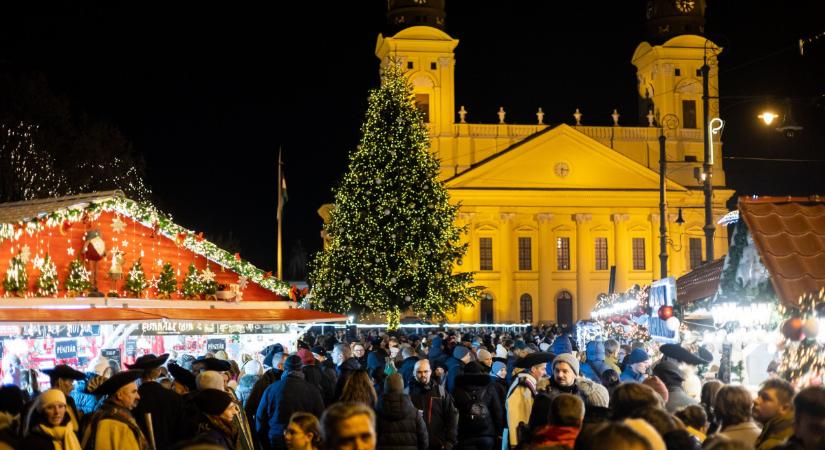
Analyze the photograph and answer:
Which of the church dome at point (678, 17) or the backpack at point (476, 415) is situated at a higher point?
the church dome at point (678, 17)

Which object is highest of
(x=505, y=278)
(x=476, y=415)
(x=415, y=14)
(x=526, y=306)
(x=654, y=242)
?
(x=415, y=14)

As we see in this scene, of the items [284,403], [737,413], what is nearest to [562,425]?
[737,413]

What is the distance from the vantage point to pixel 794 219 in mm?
9477

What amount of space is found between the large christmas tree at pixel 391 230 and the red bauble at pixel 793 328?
37.4 metres

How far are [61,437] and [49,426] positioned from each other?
0.35ft

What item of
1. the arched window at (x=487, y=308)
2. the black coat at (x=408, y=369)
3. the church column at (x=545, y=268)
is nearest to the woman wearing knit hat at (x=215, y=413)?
the black coat at (x=408, y=369)

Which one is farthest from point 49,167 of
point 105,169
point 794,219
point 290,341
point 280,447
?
point 794,219

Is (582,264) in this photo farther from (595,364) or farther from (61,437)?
(61,437)

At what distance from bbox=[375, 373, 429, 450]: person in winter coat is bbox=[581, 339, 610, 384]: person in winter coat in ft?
12.0

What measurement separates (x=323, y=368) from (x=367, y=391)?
4.82 metres

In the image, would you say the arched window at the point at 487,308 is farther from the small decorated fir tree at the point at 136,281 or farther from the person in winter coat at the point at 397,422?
the person in winter coat at the point at 397,422

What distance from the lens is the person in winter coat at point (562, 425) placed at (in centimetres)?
661

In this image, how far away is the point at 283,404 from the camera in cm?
1058

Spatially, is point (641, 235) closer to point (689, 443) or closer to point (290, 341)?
point (290, 341)
